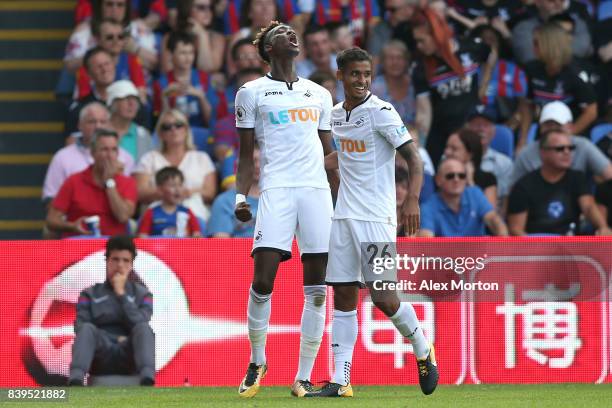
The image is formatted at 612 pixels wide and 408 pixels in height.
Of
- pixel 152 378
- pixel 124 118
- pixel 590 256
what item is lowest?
pixel 152 378

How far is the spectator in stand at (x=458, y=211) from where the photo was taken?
1344 cm

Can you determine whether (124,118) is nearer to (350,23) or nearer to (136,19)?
(136,19)

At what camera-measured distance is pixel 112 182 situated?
45.5 feet

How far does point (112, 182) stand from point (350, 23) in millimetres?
4005

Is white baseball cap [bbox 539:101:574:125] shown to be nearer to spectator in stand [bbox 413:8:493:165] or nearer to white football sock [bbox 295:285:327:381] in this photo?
spectator in stand [bbox 413:8:493:165]

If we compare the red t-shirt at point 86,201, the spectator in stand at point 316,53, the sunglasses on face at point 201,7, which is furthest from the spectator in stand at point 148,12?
the red t-shirt at point 86,201

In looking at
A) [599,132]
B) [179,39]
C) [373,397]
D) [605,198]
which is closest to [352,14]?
[179,39]

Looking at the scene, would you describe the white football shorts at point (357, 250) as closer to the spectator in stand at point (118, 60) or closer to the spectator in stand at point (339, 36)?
the spectator in stand at point (118, 60)

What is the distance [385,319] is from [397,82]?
14.4 ft

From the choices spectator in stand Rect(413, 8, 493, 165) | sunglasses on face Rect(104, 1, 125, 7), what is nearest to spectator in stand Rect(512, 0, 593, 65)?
spectator in stand Rect(413, 8, 493, 165)

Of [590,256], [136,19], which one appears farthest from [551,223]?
[136,19]

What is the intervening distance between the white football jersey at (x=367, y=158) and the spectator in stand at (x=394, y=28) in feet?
21.0

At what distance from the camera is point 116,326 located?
11.7 meters

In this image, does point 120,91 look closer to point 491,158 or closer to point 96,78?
point 96,78
